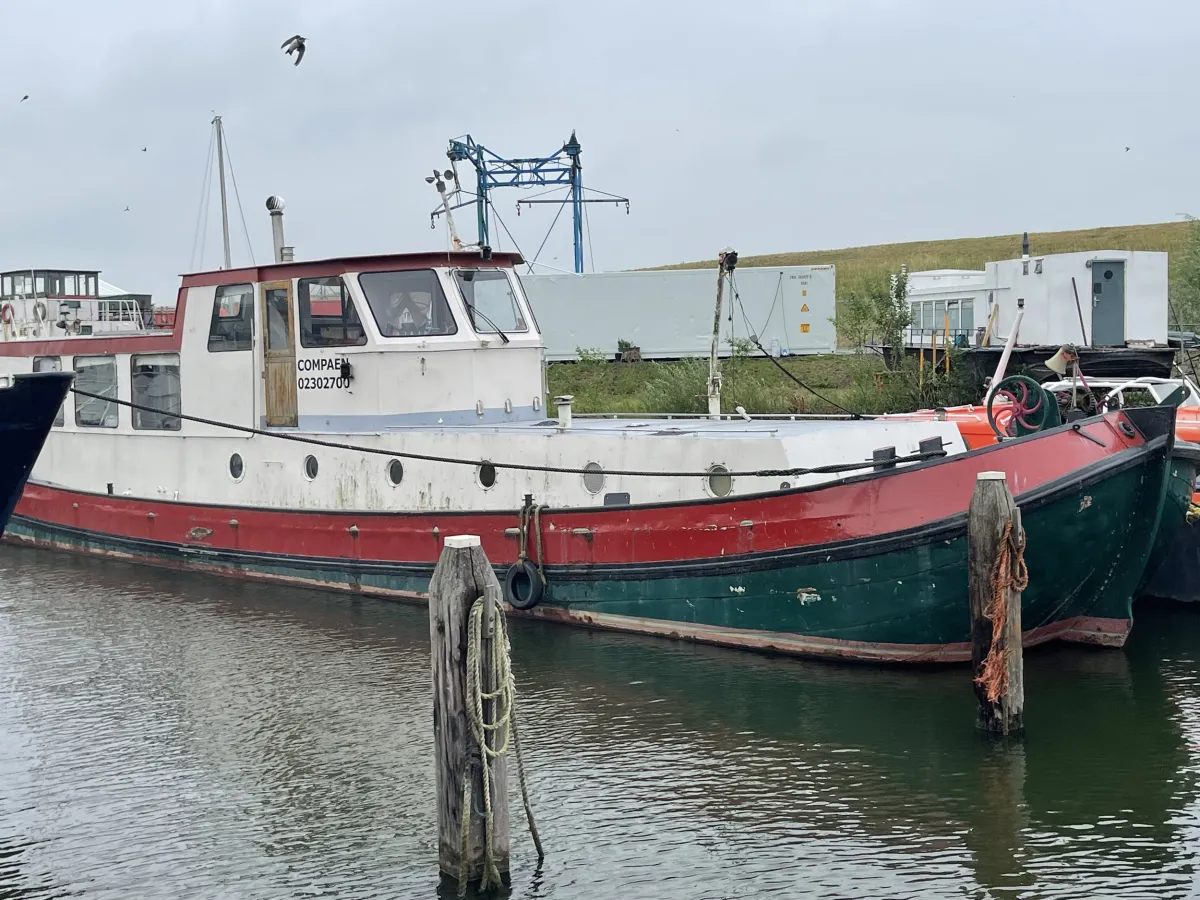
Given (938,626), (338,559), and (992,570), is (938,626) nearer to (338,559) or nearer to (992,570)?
(992,570)

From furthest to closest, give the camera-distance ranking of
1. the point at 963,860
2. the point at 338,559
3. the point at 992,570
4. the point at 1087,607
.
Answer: the point at 338,559 < the point at 1087,607 < the point at 992,570 < the point at 963,860

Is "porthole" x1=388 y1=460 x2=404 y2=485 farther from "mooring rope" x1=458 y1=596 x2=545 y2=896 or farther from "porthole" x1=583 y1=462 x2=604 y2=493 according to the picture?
"mooring rope" x1=458 y1=596 x2=545 y2=896

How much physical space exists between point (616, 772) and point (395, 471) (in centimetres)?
577

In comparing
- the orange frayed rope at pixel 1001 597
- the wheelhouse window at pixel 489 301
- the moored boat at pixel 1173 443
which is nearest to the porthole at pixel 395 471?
the wheelhouse window at pixel 489 301

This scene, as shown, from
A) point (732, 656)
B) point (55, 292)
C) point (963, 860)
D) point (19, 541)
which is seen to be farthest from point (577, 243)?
point (963, 860)

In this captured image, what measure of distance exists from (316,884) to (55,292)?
22.9 metres

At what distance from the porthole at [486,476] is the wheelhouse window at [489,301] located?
163cm

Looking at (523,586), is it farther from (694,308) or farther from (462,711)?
(694,308)

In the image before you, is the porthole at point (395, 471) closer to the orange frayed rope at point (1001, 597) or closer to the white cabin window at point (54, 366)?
the white cabin window at point (54, 366)

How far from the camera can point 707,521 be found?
11406mm

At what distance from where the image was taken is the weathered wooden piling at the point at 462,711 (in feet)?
22.5

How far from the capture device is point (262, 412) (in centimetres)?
1483

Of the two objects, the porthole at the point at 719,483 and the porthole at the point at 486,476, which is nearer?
the porthole at the point at 719,483

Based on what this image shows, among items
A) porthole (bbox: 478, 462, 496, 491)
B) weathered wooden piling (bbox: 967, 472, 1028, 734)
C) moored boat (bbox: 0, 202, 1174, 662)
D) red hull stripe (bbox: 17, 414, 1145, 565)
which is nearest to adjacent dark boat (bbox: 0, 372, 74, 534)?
moored boat (bbox: 0, 202, 1174, 662)
